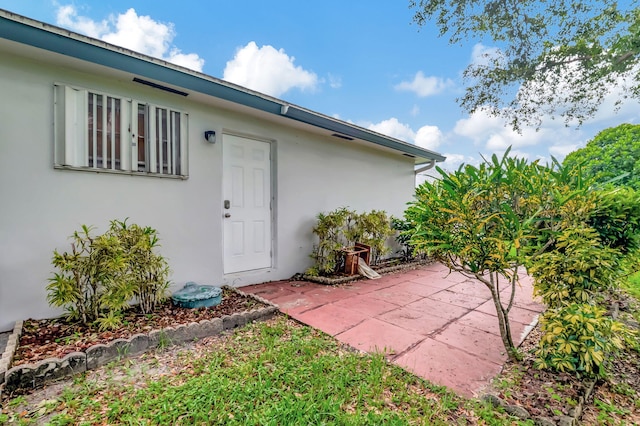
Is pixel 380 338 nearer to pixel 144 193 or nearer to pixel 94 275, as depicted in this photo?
pixel 94 275

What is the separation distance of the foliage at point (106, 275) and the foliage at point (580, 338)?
3.53 m

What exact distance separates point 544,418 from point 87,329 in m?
3.58

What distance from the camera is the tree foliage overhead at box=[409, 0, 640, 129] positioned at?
6.78 m

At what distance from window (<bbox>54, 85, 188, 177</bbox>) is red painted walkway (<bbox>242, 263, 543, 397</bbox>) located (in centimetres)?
215

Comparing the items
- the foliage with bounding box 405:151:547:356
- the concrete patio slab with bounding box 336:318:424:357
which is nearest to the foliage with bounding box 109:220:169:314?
the concrete patio slab with bounding box 336:318:424:357

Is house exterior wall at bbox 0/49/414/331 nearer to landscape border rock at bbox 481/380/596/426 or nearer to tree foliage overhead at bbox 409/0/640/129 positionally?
landscape border rock at bbox 481/380/596/426

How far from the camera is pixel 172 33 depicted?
6.93 meters

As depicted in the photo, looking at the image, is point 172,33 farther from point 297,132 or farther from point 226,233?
point 226,233

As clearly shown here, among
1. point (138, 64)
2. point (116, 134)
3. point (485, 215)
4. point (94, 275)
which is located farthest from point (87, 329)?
point (485, 215)

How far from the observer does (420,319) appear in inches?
129

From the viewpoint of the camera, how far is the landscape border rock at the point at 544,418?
1656 mm

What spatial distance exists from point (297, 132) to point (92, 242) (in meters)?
3.40

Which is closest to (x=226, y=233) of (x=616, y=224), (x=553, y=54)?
(x=616, y=224)

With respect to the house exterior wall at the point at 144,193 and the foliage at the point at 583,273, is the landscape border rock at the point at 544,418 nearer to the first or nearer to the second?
the foliage at the point at 583,273
